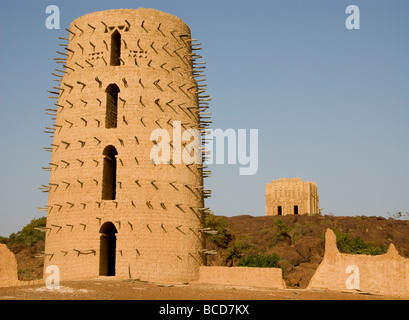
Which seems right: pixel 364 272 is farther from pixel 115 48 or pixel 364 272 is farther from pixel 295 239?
pixel 295 239

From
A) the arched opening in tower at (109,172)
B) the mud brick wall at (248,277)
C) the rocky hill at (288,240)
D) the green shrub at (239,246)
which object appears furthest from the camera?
the green shrub at (239,246)

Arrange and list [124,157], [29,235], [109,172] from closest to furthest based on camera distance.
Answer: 1. [124,157]
2. [109,172]
3. [29,235]

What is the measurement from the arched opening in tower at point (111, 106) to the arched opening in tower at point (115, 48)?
3.13 ft

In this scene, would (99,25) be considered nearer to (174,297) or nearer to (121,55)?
(121,55)

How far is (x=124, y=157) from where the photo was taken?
18.8m

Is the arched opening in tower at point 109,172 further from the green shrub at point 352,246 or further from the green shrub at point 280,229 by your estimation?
the green shrub at point 280,229

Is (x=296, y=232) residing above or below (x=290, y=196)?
below

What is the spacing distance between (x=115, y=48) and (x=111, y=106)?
7.69ft

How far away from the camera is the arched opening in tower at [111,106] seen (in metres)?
19.4

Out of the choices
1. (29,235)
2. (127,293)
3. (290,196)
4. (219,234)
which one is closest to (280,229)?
(290,196)

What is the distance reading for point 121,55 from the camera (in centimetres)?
1984

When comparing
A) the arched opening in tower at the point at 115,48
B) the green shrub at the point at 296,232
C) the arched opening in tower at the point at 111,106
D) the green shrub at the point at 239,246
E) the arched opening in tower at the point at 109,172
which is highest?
the arched opening in tower at the point at 115,48

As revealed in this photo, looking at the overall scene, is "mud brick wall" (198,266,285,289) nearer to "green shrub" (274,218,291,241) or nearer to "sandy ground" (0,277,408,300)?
"sandy ground" (0,277,408,300)

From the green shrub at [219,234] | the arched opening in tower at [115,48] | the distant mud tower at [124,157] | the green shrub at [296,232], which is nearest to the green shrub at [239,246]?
the green shrub at [219,234]
